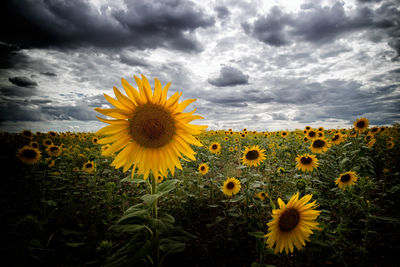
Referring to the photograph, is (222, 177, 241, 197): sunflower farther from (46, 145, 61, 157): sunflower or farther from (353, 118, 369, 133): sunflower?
(353, 118, 369, 133): sunflower

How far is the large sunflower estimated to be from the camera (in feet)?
5.62

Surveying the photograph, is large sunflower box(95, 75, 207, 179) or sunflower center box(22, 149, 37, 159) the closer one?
large sunflower box(95, 75, 207, 179)

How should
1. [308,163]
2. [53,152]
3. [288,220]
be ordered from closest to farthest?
1. [288,220]
2. [308,163]
3. [53,152]

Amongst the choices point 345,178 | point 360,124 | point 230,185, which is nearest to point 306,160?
point 345,178

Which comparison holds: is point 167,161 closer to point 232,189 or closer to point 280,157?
point 232,189

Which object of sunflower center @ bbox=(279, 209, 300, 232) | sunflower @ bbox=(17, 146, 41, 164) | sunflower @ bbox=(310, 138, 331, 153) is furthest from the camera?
sunflower @ bbox=(310, 138, 331, 153)

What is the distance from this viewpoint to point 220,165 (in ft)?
25.7

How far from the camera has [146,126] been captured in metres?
1.78

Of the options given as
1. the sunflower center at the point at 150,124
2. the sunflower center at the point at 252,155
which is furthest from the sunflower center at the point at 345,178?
the sunflower center at the point at 150,124

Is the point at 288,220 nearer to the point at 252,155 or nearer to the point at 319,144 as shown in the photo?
the point at 252,155

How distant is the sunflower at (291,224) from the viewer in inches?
79.8

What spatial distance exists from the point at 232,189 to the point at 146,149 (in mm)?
2666

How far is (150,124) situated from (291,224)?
1.97 m

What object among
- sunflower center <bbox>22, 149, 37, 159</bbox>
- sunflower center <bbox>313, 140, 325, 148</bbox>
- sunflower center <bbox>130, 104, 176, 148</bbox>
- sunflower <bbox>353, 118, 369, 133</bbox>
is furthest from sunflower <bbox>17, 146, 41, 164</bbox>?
sunflower <bbox>353, 118, 369, 133</bbox>
